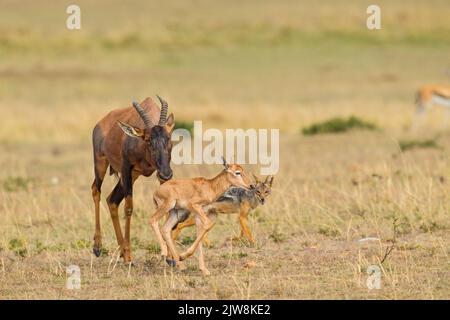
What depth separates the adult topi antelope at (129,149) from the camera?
9633 millimetres

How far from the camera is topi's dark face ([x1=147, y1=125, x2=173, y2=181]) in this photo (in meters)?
9.45

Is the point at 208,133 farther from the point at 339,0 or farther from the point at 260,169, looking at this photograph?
the point at 339,0

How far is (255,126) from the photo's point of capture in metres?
22.5

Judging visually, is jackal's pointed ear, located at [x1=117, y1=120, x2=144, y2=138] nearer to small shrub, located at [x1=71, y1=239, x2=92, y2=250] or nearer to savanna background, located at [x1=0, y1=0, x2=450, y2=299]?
savanna background, located at [x1=0, y1=0, x2=450, y2=299]

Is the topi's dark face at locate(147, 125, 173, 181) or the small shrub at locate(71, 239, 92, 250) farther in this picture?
the small shrub at locate(71, 239, 92, 250)

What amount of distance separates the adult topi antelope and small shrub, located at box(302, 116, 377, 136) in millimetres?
9732

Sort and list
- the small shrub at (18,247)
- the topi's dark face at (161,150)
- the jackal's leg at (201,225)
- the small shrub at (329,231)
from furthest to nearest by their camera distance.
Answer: the small shrub at (329,231), the small shrub at (18,247), the topi's dark face at (161,150), the jackal's leg at (201,225)

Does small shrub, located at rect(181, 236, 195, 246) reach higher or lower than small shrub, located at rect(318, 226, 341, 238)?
lower

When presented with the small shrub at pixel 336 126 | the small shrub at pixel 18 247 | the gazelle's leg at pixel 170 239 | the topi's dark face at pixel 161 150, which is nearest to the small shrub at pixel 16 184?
the small shrub at pixel 18 247

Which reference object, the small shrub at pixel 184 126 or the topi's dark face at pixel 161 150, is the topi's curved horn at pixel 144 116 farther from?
the small shrub at pixel 184 126

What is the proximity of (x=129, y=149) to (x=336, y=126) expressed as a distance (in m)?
10.8

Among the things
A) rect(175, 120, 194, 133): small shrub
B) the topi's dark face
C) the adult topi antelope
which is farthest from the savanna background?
rect(175, 120, 194, 133): small shrub

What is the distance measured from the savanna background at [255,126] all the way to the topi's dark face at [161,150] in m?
0.88
